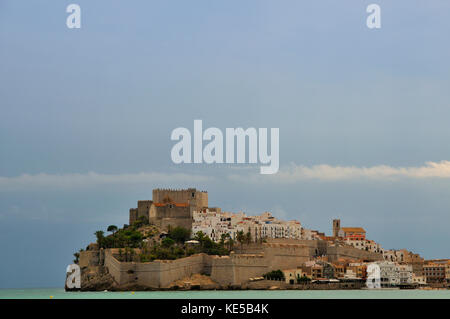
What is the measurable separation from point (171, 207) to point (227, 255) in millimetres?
7522

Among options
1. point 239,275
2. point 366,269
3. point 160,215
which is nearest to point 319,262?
point 366,269

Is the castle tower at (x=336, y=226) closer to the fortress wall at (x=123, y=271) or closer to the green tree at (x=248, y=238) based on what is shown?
the green tree at (x=248, y=238)

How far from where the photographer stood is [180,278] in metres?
50.4

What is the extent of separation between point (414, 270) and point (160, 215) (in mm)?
17848

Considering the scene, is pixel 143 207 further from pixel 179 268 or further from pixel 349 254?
pixel 349 254

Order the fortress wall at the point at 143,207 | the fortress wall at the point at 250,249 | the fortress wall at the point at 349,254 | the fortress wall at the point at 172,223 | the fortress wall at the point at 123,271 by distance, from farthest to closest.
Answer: the fortress wall at the point at 143,207
the fortress wall at the point at 349,254
the fortress wall at the point at 172,223
the fortress wall at the point at 250,249
the fortress wall at the point at 123,271

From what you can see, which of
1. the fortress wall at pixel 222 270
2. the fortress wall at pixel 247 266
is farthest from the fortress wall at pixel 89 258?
the fortress wall at pixel 247 266

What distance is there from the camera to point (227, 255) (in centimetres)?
5381

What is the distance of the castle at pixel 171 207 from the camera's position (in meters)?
59.0

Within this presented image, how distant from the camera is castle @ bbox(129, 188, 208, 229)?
59.0 meters

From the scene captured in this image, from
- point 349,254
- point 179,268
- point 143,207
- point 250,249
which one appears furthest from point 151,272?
point 349,254

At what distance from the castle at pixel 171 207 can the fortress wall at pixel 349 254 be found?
965 cm

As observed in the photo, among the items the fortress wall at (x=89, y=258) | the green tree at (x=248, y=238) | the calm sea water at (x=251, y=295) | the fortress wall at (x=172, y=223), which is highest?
the fortress wall at (x=172, y=223)

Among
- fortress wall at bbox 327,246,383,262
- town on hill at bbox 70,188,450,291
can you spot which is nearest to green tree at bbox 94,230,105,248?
town on hill at bbox 70,188,450,291
